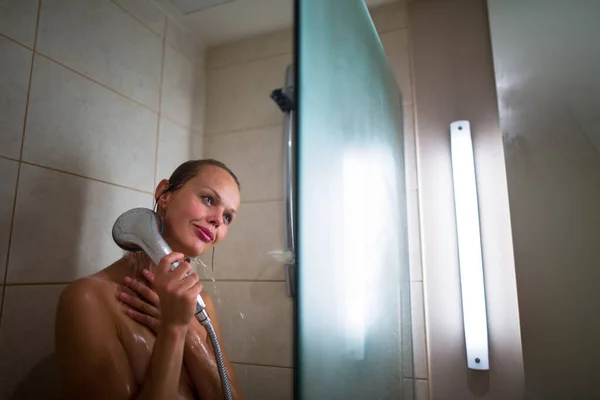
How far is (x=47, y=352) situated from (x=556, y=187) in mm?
1238

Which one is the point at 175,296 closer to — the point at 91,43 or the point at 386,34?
the point at 91,43

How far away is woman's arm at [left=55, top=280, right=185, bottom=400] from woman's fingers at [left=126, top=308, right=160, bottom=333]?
1.7 inches

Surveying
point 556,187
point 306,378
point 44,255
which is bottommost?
point 306,378

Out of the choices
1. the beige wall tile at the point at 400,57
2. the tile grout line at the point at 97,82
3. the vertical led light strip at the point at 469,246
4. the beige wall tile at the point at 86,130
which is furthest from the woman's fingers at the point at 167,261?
the beige wall tile at the point at 400,57

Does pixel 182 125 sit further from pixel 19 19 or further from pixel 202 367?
pixel 202 367

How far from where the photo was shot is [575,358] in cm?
86

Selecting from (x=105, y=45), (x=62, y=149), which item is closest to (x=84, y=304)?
(x=62, y=149)

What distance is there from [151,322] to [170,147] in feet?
1.96

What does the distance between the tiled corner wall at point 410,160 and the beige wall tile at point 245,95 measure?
0.35 m

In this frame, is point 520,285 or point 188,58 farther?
point 188,58

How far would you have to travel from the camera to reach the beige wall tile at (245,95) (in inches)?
48.5

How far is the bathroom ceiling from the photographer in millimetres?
1193

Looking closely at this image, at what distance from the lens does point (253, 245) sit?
3.69 feet

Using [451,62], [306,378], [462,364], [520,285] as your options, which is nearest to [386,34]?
[451,62]
